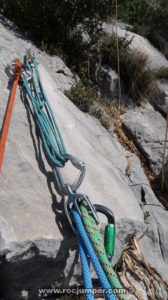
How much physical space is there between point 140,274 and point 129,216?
59 centimetres

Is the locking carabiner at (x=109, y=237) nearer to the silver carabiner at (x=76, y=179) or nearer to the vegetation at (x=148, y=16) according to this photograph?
the silver carabiner at (x=76, y=179)

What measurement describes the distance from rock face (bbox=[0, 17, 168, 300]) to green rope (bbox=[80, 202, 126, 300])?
225mm

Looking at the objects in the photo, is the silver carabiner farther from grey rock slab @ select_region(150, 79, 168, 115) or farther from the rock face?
grey rock slab @ select_region(150, 79, 168, 115)

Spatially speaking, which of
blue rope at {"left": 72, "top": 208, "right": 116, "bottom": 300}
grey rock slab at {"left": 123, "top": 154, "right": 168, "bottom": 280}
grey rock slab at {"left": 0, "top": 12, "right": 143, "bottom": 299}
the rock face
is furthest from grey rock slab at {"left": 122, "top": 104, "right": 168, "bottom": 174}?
blue rope at {"left": 72, "top": 208, "right": 116, "bottom": 300}

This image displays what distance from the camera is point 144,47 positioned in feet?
19.3

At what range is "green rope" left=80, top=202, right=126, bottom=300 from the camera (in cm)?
140

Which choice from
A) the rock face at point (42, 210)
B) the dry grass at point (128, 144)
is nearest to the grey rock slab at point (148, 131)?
the dry grass at point (128, 144)

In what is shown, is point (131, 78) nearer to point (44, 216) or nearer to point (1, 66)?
point (1, 66)

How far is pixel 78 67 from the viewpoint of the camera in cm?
475

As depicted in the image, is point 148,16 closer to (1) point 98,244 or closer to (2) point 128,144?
(2) point 128,144

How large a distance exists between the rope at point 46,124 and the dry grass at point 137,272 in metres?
0.89

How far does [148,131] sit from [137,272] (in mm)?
2459

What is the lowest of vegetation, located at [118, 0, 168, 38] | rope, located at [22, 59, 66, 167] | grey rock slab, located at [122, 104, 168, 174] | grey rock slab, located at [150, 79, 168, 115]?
grey rock slab, located at [122, 104, 168, 174]

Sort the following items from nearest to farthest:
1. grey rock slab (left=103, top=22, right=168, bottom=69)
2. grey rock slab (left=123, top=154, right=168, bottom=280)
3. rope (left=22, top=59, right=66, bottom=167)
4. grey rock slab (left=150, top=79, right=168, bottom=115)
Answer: rope (left=22, top=59, right=66, bottom=167) → grey rock slab (left=123, top=154, right=168, bottom=280) → grey rock slab (left=150, top=79, right=168, bottom=115) → grey rock slab (left=103, top=22, right=168, bottom=69)
